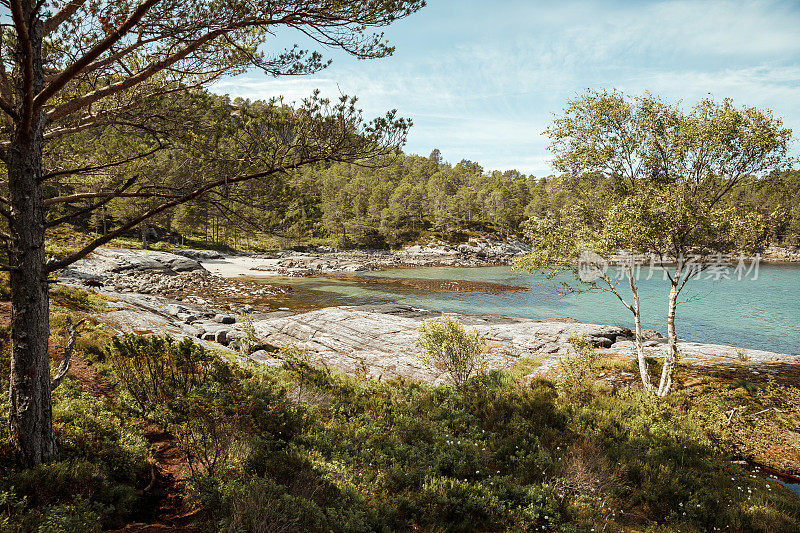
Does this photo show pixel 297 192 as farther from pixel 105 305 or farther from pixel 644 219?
pixel 105 305

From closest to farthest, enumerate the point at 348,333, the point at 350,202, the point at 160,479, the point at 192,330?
the point at 160,479 → the point at 192,330 → the point at 348,333 → the point at 350,202

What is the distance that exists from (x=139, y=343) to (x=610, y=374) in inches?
714

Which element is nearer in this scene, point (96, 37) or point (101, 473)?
point (101, 473)

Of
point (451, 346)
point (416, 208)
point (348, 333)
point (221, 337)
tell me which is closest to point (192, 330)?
point (221, 337)

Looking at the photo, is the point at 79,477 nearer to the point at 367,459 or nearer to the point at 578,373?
the point at 367,459

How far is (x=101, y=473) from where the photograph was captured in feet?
18.1

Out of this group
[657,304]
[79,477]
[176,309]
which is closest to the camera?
[79,477]

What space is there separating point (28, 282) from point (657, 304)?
47968 mm

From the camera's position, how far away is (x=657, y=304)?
3919cm

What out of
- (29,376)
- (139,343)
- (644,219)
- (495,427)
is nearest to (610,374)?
(644,219)

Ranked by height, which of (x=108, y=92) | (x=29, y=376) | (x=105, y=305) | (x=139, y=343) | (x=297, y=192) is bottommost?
(x=105, y=305)

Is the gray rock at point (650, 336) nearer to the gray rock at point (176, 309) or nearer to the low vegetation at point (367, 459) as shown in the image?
the low vegetation at point (367, 459)

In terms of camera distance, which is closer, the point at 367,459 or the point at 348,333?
the point at 367,459

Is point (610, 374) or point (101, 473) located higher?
point (101, 473)
